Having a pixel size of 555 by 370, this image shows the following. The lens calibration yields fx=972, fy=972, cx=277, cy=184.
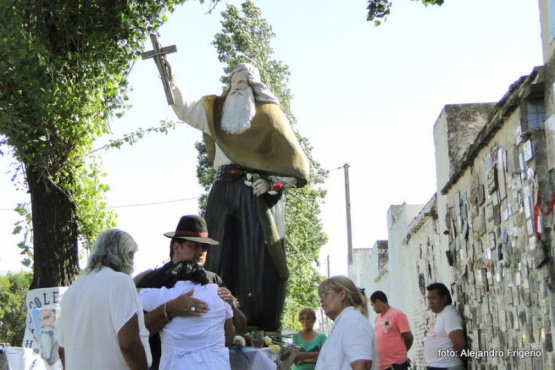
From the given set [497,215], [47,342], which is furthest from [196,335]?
[47,342]

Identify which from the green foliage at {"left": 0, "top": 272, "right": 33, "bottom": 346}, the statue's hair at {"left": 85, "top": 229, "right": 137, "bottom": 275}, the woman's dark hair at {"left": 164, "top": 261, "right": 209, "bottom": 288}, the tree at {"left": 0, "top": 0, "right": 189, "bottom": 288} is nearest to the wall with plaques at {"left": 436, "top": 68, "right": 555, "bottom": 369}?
the woman's dark hair at {"left": 164, "top": 261, "right": 209, "bottom": 288}

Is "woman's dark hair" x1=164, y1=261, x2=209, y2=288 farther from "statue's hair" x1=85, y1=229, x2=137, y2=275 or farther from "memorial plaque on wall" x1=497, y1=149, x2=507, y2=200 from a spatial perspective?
"memorial plaque on wall" x1=497, y1=149, x2=507, y2=200

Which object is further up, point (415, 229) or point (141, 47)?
point (141, 47)

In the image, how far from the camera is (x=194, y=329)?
212 inches

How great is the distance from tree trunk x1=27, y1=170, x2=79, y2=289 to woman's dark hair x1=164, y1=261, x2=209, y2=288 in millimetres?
6341

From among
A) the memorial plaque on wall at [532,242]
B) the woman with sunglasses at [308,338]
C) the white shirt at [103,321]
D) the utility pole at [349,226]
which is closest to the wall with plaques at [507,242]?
the memorial plaque on wall at [532,242]

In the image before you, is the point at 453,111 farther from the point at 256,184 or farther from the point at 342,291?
the point at 342,291

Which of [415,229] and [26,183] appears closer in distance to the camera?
[26,183]

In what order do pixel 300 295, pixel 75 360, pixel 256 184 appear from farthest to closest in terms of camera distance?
pixel 300 295
pixel 256 184
pixel 75 360

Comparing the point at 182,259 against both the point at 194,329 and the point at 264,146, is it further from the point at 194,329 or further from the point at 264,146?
the point at 264,146

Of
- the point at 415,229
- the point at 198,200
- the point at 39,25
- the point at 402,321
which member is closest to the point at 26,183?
the point at 39,25

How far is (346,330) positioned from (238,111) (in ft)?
8.10

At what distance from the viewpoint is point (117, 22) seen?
12.0 metres

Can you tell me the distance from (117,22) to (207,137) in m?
4.93
